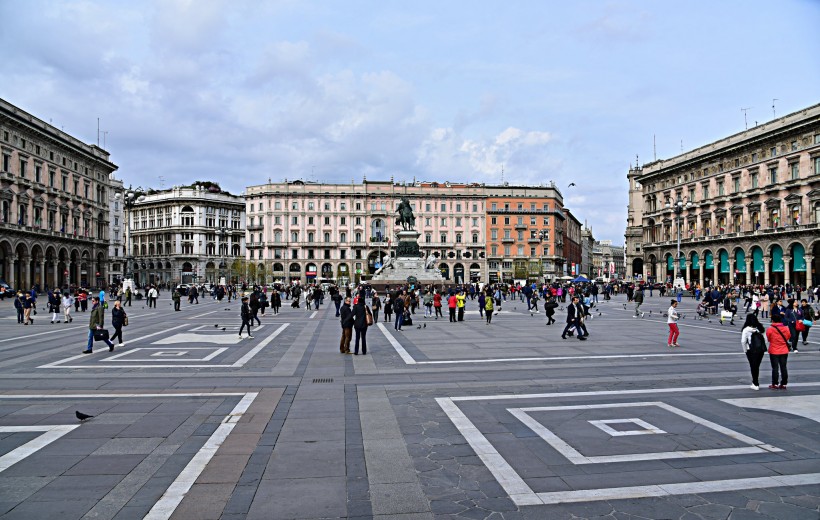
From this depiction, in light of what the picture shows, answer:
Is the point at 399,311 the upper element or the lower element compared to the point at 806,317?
lower

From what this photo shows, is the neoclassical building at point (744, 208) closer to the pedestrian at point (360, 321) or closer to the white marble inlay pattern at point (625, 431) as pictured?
the pedestrian at point (360, 321)

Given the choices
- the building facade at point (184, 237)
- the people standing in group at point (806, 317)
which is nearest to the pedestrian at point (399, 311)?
the people standing in group at point (806, 317)

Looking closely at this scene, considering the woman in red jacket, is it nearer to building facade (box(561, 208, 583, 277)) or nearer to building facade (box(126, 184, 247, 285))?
building facade (box(561, 208, 583, 277))

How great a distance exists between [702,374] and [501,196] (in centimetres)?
9759

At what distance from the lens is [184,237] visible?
122500 millimetres

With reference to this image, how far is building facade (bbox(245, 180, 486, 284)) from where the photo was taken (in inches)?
4104

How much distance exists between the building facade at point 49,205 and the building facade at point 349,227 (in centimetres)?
2642

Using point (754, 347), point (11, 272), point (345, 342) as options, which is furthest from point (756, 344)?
point (11, 272)

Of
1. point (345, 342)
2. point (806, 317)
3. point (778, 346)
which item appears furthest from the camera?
point (806, 317)

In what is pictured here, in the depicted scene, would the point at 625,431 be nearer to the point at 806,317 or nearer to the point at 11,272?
the point at 806,317

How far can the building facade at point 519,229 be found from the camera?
108312mm

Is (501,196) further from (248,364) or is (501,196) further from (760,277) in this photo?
(248,364)

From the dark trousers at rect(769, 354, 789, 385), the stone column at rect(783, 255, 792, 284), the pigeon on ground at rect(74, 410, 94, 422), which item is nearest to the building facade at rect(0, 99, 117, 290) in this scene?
the pigeon on ground at rect(74, 410, 94, 422)

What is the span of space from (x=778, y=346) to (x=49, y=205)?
78150mm
